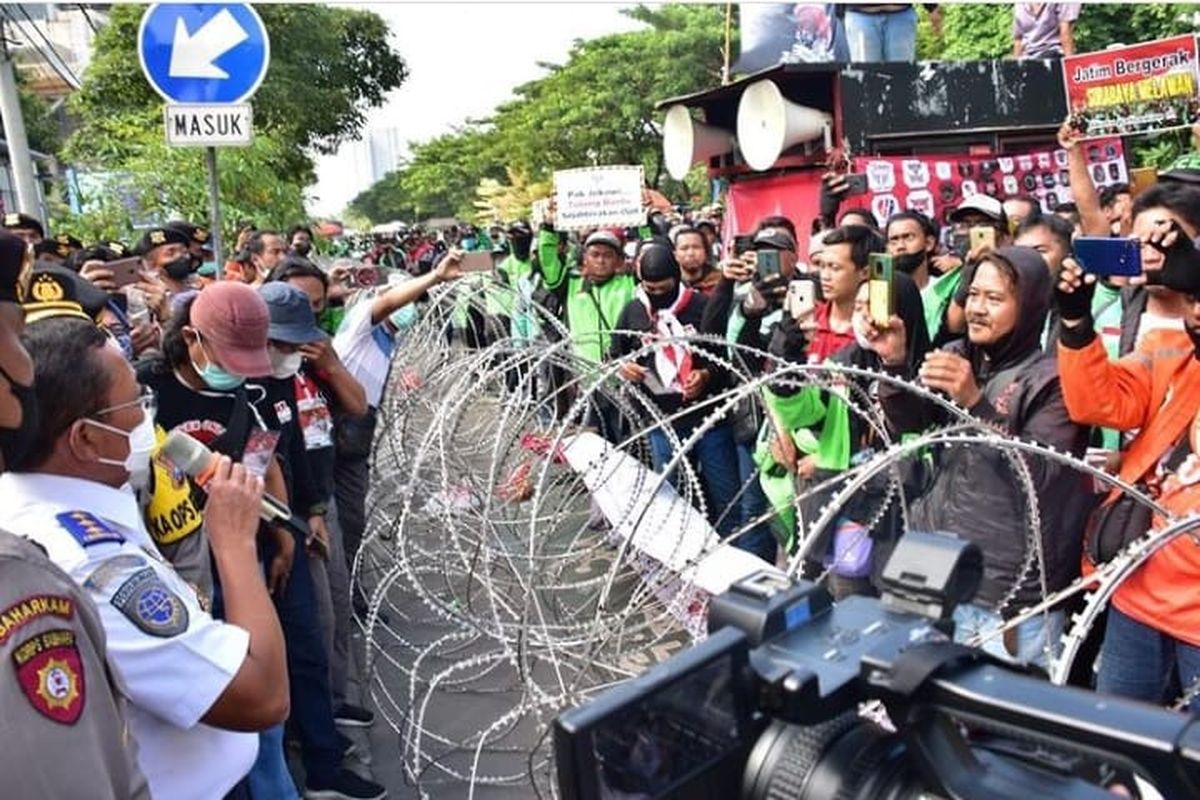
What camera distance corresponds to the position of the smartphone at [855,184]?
634cm

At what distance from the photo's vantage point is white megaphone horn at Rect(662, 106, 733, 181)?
8.40 meters

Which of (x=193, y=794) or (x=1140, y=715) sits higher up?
(x=1140, y=715)

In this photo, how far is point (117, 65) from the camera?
17.4 m

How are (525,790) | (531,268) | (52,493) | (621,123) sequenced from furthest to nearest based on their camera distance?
(621,123)
(531,268)
(525,790)
(52,493)

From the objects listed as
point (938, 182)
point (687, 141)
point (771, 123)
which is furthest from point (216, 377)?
point (687, 141)

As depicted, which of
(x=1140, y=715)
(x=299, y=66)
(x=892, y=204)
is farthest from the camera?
(x=299, y=66)

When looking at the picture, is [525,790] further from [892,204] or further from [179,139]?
[892,204]

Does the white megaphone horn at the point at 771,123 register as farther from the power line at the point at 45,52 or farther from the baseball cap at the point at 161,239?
the power line at the point at 45,52

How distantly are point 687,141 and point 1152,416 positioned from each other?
6.28m

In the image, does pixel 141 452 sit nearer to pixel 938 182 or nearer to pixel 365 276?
pixel 938 182

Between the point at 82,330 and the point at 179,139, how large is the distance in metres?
2.47

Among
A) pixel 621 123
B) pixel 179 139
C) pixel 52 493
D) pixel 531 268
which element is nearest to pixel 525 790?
pixel 52 493

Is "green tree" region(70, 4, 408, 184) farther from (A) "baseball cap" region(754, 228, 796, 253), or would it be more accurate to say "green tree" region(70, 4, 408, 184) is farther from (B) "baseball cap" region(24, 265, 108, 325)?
(B) "baseball cap" region(24, 265, 108, 325)

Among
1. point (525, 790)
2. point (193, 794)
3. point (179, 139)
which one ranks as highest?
point (179, 139)
